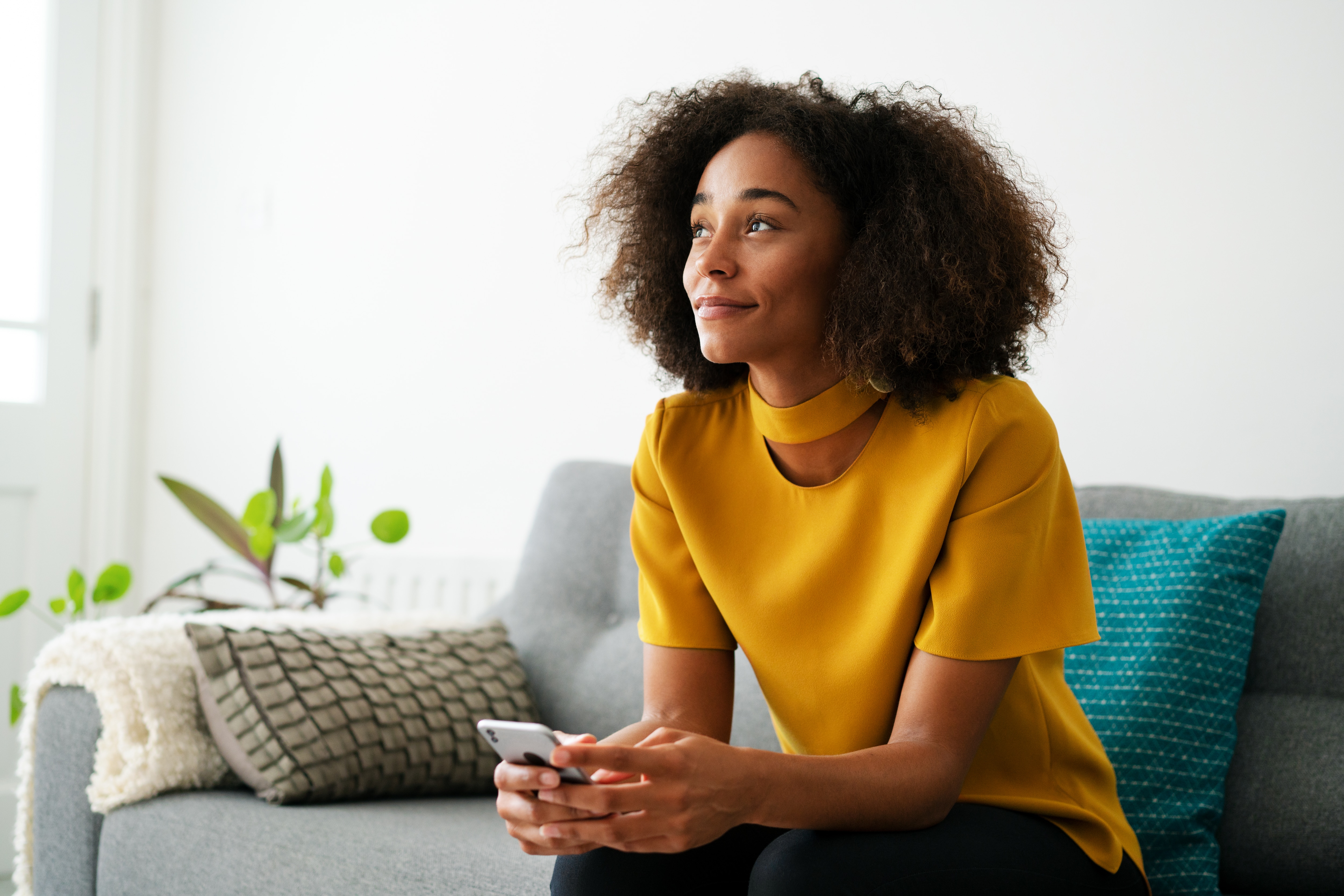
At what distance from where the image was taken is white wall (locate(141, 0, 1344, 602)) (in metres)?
1.71

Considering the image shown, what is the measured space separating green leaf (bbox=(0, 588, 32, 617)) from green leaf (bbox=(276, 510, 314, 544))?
1.51ft

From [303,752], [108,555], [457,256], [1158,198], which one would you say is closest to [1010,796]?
[303,752]

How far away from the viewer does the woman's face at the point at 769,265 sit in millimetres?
1113

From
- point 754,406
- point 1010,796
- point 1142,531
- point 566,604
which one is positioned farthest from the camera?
point 566,604

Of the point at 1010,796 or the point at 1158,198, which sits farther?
the point at 1158,198

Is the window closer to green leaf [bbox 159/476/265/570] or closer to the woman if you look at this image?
green leaf [bbox 159/476/265/570]

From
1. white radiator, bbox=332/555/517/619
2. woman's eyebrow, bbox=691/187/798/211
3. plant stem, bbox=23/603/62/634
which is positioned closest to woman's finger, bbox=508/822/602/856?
woman's eyebrow, bbox=691/187/798/211

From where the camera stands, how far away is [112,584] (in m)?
2.20

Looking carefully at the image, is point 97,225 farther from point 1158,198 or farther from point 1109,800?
point 1109,800

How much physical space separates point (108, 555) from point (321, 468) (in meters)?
0.74

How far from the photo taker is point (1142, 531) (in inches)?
57.6

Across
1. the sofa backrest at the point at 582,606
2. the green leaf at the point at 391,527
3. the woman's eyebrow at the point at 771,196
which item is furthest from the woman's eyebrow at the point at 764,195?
the green leaf at the point at 391,527

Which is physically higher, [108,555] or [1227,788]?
[1227,788]

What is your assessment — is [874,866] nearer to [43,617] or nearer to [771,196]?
[771,196]
